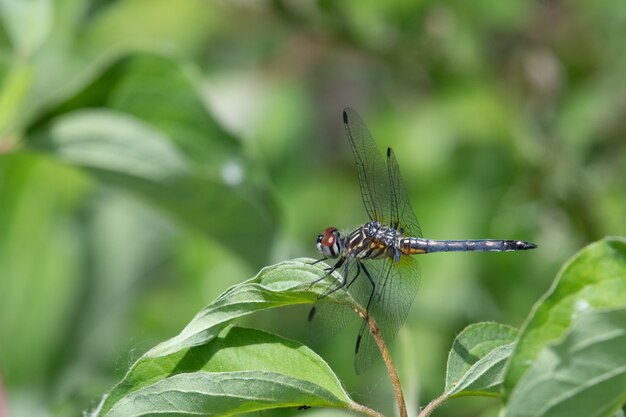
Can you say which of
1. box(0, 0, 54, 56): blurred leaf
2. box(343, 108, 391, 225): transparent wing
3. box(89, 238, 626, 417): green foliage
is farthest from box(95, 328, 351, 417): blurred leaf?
box(0, 0, 54, 56): blurred leaf

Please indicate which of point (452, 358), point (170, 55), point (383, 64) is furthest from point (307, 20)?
point (452, 358)

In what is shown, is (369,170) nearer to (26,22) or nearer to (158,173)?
(158,173)

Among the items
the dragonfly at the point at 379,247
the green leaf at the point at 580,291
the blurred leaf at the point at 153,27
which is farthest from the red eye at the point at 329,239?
the blurred leaf at the point at 153,27

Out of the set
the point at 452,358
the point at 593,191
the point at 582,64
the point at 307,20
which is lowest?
the point at 452,358

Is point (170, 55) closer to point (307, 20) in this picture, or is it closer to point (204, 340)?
point (307, 20)

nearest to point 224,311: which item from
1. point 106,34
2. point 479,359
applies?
point 479,359

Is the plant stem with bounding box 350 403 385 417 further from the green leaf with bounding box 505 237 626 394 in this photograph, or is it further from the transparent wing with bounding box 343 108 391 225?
the transparent wing with bounding box 343 108 391 225
